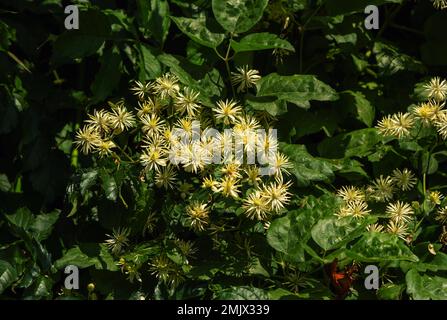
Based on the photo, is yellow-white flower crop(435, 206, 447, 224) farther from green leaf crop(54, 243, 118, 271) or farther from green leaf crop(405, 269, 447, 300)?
green leaf crop(54, 243, 118, 271)

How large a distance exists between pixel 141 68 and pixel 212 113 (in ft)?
0.84

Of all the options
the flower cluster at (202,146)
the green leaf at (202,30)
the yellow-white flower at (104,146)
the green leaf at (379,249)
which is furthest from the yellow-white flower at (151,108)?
the green leaf at (379,249)

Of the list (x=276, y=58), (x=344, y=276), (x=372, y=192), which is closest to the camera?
(x=344, y=276)

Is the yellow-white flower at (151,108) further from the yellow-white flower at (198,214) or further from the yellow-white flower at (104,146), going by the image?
the yellow-white flower at (198,214)

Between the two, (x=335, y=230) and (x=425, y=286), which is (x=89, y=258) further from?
(x=425, y=286)

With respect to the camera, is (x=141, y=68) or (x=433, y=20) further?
(x=433, y=20)

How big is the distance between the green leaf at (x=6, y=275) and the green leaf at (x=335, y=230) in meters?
0.78

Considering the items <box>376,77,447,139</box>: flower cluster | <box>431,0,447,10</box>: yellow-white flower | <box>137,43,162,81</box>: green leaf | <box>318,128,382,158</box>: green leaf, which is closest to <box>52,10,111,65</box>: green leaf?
<box>137,43,162,81</box>: green leaf

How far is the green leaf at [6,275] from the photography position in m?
2.03

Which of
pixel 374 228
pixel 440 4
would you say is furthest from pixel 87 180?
pixel 440 4

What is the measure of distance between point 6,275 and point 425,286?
1.04 metres
